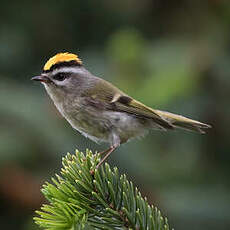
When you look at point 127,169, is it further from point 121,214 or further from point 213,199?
point 121,214

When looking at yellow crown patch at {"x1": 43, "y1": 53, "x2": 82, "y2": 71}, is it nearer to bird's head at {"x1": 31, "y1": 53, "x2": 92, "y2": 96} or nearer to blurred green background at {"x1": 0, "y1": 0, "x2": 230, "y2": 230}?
bird's head at {"x1": 31, "y1": 53, "x2": 92, "y2": 96}

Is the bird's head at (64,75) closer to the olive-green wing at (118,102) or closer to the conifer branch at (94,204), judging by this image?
the olive-green wing at (118,102)

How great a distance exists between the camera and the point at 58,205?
2.22 meters

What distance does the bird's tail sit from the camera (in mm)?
3488

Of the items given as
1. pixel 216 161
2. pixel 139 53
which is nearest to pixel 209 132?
pixel 216 161

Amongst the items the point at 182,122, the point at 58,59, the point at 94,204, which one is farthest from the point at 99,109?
the point at 94,204

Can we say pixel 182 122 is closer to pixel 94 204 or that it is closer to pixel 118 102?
pixel 118 102

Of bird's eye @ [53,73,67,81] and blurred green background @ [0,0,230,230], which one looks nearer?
bird's eye @ [53,73,67,81]

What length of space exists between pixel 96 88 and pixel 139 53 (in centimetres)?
41

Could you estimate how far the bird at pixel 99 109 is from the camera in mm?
3529

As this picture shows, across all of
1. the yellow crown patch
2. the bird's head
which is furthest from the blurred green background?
the yellow crown patch

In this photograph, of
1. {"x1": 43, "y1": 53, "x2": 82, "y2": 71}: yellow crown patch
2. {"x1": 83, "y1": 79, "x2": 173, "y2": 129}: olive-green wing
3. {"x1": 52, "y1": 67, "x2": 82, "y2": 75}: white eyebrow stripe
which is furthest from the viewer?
{"x1": 83, "y1": 79, "x2": 173, "y2": 129}: olive-green wing

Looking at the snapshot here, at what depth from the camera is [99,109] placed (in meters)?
3.66

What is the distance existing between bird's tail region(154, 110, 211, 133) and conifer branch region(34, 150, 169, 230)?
1.12 m
